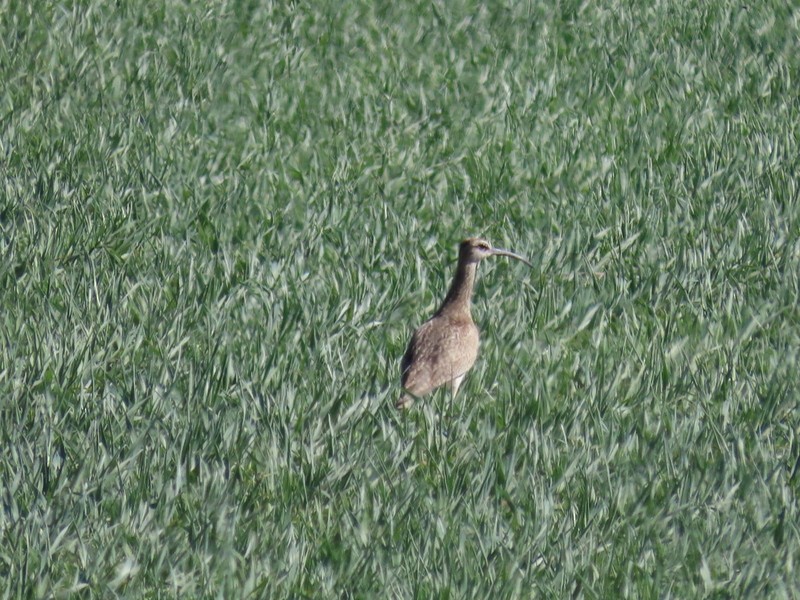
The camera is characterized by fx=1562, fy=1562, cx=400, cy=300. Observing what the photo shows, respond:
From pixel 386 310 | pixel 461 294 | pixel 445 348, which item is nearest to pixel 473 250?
pixel 461 294

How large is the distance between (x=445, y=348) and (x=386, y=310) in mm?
998

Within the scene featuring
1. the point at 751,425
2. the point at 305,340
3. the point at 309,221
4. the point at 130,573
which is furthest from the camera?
the point at 309,221

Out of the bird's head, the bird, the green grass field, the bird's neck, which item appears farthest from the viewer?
the bird's head

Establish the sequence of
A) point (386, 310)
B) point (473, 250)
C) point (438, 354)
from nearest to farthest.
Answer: point (438, 354) → point (473, 250) → point (386, 310)

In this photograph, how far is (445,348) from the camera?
594cm

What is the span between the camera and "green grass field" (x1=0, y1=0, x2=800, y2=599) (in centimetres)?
455

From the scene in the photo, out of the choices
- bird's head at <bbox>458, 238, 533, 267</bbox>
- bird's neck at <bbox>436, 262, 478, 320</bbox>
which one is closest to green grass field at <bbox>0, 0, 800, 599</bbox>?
bird's neck at <bbox>436, 262, 478, 320</bbox>

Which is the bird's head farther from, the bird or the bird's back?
the bird's back

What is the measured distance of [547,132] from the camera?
10.0 metres

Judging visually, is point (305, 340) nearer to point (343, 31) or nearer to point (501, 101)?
point (501, 101)

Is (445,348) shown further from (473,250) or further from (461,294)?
(473,250)

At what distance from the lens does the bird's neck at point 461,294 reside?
6.44 metres

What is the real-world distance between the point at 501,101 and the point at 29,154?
3426 mm

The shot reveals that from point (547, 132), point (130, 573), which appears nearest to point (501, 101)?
point (547, 132)
